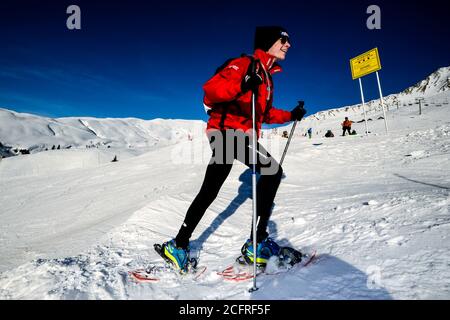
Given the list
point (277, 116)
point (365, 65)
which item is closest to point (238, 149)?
point (277, 116)

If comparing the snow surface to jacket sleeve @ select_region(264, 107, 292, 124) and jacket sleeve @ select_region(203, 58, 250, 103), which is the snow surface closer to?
jacket sleeve @ select_region(264, 107, 292, 124)

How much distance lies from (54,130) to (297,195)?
6863 centimetres

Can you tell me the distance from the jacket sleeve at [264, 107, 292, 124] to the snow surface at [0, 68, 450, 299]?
135 cm

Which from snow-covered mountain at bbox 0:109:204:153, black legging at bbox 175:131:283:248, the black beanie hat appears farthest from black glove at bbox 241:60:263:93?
snow-covered mountain at bbox 0:109:204:153

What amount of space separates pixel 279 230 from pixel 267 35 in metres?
2.34

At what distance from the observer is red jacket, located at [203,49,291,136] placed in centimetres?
219

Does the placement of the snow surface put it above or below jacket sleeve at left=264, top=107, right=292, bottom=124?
below

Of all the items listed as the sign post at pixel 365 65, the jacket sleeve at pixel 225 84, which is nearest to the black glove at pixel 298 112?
the jacket sleeve at pixel 225 84

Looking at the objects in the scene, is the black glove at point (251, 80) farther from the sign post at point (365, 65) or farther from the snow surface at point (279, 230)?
the sign post at point (365, 65)

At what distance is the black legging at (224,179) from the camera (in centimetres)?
246

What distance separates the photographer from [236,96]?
2219 mm

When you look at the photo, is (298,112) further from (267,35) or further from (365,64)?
(365,64)

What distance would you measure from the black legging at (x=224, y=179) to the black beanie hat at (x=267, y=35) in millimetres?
959
